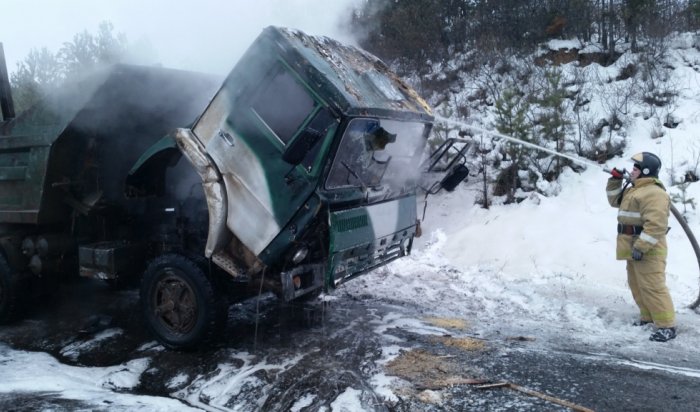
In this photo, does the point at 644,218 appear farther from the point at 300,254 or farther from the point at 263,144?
the point at 263,144

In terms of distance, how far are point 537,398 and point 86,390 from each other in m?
3.29

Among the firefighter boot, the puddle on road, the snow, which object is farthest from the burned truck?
the firefighter boot

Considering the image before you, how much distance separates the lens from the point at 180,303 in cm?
465

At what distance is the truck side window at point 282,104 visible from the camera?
4164mm

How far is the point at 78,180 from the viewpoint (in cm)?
550

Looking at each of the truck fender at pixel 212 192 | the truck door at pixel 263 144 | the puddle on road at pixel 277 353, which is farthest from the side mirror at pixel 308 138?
the puddle on road at pixel 277 353

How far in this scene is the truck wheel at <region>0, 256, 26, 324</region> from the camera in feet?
17.6

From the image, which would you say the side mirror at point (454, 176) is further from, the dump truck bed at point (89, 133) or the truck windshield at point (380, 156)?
the dump truck bed at point (89, 133)

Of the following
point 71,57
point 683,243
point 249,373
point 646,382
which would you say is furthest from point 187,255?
point 71,57

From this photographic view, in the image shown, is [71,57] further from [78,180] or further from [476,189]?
[476,189]

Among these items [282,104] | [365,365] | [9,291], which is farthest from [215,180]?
[9,291]

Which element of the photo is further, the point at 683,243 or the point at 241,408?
the point at 683,243

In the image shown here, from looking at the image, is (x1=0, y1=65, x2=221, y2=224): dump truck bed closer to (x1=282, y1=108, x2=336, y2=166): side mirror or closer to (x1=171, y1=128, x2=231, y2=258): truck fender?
(x1=171, y1=128, x2=231, y2=258): truck fender

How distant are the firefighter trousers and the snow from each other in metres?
0.19
